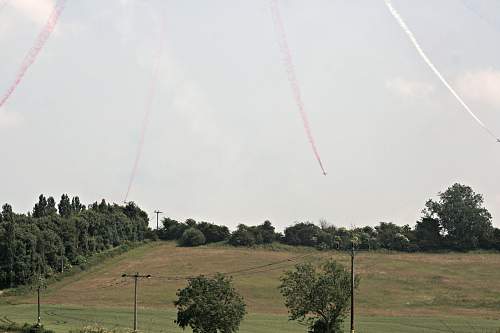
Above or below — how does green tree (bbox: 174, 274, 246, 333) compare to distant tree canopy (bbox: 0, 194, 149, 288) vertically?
below

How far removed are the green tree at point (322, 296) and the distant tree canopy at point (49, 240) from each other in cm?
8245

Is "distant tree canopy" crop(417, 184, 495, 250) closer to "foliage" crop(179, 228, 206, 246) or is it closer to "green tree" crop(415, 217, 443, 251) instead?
"green tree" crop(415, 217, 443, 251)

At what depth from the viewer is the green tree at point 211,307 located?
7862cm

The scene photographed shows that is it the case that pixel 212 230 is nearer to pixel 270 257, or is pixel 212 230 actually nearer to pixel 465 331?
pixel 270 257

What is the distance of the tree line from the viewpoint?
17000 centimetres

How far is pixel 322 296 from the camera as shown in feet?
262

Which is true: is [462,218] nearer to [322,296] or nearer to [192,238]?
[192,238]

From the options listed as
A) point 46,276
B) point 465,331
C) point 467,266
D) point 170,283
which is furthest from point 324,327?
point 46,276

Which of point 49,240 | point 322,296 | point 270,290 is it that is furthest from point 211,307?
point 49,240

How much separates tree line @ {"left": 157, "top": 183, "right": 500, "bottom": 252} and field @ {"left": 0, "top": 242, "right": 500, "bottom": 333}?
6.16 m

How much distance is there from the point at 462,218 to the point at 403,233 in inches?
662

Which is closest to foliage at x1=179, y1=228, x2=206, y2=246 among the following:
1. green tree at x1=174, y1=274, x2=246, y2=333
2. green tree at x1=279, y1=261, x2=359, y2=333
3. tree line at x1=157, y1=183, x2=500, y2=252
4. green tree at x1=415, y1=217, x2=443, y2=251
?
tree line at x1=157, y1=183, x2=500, y2=252

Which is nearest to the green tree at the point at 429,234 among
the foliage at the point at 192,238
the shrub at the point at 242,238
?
the shrub at the point at 242,238

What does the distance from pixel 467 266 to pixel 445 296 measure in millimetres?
27871
